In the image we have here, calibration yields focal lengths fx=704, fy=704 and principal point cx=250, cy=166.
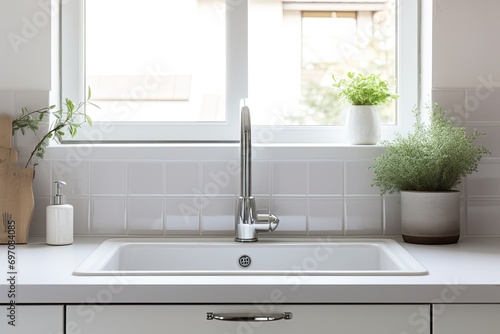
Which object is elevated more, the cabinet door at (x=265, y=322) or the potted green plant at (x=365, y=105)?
the potted green plant at (x=365, y=105)

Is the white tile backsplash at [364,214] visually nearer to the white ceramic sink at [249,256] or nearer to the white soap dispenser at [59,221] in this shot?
the white ceramic sink at [249,256]

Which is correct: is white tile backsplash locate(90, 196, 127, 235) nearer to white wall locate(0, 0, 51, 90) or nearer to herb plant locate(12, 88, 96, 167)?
herb plant locate(12, 88, 96, 167)

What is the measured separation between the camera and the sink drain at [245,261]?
6.42ft

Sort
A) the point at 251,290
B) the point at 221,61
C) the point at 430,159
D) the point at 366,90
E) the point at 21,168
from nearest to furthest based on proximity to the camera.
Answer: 1. the point at 251,290
2. the point at 430,159
3. the point at 21,168
4. the point at 366,90
5. the point at 221,61

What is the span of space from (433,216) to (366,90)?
44 cm

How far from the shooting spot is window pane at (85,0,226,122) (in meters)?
2.25

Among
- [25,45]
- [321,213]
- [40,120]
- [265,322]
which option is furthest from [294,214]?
[25,45]

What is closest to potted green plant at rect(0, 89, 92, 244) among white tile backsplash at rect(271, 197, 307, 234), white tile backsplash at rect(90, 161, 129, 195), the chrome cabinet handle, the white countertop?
white tile backsplash at rect(90, 161, 129, 195)

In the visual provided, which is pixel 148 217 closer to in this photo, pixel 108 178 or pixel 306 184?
pixel 108 178

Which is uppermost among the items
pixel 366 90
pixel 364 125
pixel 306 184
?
pixel 366 90

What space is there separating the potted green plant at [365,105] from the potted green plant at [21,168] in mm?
796

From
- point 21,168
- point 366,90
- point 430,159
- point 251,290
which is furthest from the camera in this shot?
point 366,90

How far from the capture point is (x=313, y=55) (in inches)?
89.1

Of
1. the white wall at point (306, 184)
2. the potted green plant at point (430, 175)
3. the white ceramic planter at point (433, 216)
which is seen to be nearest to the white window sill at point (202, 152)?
the white wall at point (306, 184)
